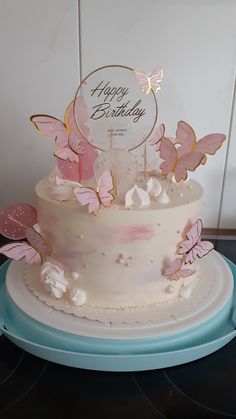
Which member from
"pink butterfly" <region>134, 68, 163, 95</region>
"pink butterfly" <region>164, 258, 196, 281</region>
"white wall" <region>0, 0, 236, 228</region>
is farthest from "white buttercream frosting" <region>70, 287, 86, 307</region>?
"white wall" <region>0, 0, 236, 228</region>

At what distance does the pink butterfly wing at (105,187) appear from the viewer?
0.58 m

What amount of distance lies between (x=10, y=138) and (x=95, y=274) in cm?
53

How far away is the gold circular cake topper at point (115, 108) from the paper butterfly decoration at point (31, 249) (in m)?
0.20

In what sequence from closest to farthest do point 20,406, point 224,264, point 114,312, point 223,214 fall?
point 20,406 → point 114,312 → point 224,264 → point 223,214

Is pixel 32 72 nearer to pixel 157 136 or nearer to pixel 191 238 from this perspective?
pixel 157 136

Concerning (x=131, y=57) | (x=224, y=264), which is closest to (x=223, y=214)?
(x=224, y=264)

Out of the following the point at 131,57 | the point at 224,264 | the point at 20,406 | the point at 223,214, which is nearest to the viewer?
the point at 20,406

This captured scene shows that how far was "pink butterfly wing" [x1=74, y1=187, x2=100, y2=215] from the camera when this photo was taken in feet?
1.86

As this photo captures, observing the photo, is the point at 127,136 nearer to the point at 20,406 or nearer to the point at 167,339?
the point at 167,339

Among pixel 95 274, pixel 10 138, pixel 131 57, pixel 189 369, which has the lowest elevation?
pixel 189 369

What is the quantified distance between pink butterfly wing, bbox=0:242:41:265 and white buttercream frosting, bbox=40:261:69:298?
4 cm

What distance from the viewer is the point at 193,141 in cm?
66

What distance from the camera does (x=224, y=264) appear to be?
790mm

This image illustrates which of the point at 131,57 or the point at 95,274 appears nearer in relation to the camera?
the point at 95,274
